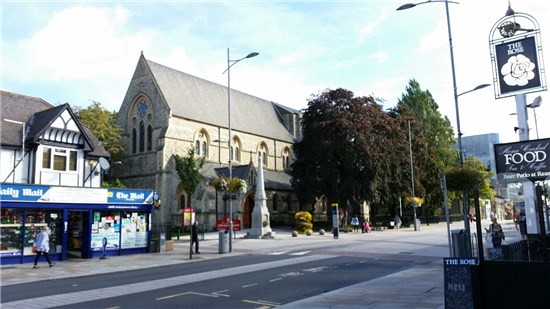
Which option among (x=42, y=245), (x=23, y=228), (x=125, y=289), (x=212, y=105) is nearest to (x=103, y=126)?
(x=212, y=105)

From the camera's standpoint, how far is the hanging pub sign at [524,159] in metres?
7.48

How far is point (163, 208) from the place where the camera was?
1721 inches

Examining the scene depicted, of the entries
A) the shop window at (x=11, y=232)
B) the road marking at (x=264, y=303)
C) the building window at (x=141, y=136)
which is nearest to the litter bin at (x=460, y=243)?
the road marking at (x=264, y=303)

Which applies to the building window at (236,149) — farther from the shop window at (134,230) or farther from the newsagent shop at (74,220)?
the shop window at (134,230)

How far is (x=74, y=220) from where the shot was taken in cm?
2234

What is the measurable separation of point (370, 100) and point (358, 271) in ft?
116

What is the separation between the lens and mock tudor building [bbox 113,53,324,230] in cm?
4394

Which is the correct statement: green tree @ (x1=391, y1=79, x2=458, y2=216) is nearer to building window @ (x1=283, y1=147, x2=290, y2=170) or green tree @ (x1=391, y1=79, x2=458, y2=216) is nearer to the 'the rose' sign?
building window @ (x1=283, y1=147, x2=290, y2=170)

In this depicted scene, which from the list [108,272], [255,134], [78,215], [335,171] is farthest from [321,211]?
[108,272]

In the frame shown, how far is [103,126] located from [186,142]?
8738 millimetres

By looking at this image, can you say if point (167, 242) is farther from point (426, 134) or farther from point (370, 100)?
point (426, 134)

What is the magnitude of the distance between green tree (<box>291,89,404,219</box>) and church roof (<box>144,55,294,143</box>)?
34.1 feet

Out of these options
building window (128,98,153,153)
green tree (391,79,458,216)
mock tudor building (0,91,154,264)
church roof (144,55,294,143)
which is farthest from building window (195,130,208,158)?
green tree (391,79,458,216)

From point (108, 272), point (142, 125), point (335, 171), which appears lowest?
point (108, 272)
